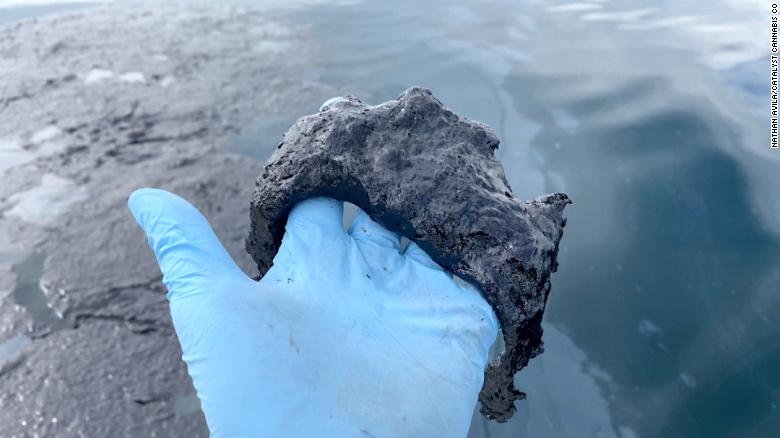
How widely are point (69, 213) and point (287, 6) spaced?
243 centimetres

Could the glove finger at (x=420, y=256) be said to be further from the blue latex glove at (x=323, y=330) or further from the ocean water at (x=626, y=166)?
the ocean water at (x=626, y=166)

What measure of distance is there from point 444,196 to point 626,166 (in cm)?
131

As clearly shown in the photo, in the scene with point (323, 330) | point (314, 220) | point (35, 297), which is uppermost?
point (314, 220)

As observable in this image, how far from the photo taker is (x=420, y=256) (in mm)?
1880

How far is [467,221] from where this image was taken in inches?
68.0

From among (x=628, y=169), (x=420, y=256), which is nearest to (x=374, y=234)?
(x=420, y=256)

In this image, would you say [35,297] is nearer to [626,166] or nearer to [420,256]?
[420,256]

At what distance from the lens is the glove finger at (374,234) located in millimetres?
1939

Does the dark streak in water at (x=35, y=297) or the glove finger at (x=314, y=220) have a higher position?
the glove finger at (x=314, y=220)

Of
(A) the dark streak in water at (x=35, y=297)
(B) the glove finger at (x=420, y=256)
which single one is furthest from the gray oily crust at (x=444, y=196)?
(A) the dark streak in water at (x=35, y=297)

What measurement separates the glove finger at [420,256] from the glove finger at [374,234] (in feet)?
0.22

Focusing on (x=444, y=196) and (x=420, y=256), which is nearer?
(x=444, y=196)

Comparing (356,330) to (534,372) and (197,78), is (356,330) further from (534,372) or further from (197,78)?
(197,78)

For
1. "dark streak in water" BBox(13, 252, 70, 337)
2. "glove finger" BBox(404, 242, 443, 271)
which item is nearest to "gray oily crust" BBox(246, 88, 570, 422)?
"glove finger" BBox(404, 242, 443, 271)
